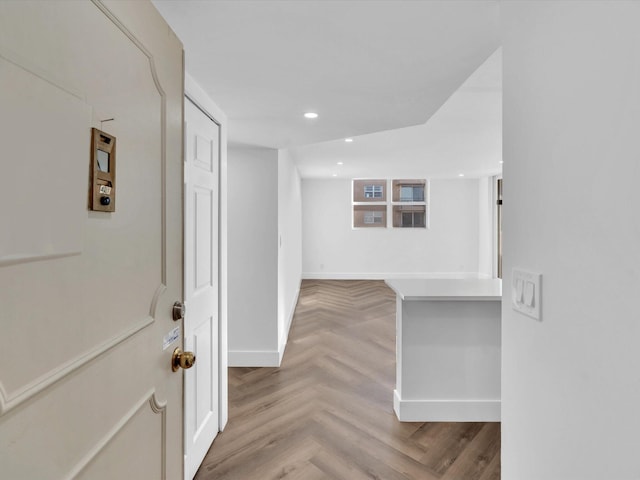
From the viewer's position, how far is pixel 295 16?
1239 mm

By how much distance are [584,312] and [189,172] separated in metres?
1.72

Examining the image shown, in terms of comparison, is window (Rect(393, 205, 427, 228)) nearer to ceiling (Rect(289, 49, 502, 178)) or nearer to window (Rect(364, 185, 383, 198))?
window (Rect(364, 185, 383, 198))

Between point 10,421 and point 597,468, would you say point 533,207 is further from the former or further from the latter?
point 10,421

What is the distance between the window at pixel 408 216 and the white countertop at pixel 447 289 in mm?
5754

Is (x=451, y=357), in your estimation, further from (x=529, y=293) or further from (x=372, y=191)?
(x=372, y=191)

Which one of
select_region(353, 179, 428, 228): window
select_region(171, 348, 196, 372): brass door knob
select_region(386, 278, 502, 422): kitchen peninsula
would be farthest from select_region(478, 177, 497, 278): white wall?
select_region(171, 348, 196, 372): brass door knob

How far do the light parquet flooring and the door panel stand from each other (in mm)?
1241

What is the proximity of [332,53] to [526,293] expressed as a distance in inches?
47.3

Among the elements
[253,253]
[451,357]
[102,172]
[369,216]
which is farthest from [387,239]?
[102,172]

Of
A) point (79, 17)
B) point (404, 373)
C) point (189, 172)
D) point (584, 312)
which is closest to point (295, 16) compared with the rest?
point (79, 17)

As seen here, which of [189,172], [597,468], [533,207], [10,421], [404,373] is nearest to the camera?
[10,421]

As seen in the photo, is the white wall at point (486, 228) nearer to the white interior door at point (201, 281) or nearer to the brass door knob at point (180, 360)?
the white interior door at point (201, 281)

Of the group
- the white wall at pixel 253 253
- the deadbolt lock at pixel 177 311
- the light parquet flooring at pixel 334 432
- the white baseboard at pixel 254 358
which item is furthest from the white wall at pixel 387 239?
the deadbolt lock at pixel 177 311

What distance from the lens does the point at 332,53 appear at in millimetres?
1513
